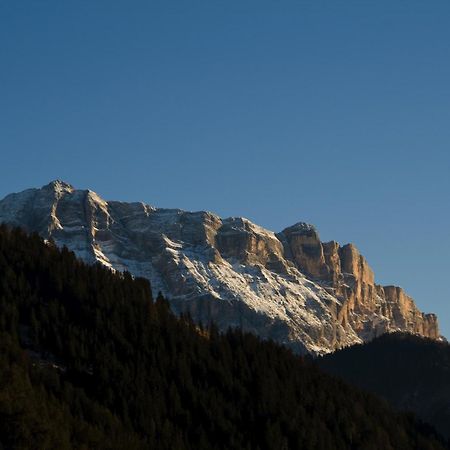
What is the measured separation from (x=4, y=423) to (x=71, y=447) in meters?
11.9

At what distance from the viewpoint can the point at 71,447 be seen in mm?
198375

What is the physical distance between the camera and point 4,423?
19838 cm

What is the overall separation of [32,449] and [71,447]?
7983mm

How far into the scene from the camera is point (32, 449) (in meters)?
193

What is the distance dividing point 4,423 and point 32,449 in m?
8.59
